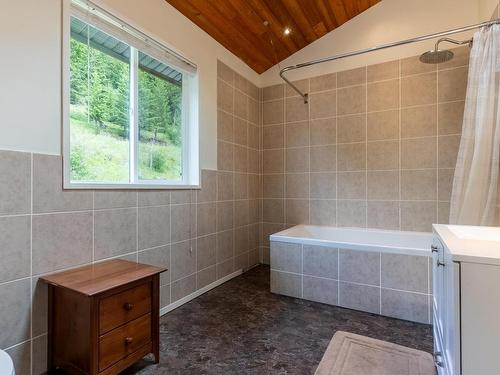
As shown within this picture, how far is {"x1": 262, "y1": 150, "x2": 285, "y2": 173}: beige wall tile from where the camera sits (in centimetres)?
363

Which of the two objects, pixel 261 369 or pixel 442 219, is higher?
pixel 442 219

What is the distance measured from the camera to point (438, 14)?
2799mm

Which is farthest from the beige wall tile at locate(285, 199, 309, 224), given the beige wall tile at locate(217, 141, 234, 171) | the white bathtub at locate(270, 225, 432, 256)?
the beige wall tile at locate(217, 141, 234, 171)

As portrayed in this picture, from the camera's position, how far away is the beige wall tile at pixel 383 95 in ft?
9.77

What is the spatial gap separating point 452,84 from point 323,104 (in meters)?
1.26

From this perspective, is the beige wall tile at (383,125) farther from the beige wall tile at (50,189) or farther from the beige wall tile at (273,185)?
the beige wall tile at (50,189)

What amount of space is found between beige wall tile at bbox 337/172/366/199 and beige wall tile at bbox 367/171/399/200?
63mm

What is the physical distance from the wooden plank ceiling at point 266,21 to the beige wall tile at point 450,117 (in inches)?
54.7

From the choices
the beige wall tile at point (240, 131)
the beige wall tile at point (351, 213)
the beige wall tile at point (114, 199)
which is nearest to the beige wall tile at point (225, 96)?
the beige wall tile at point (240, 131)

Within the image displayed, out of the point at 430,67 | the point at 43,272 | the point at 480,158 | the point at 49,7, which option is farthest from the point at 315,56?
the point at 43,272

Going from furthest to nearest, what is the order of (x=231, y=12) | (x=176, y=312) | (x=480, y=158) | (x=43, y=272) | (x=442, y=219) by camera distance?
(x=442, y=219)
(x=231, y=12)
(x=176, y=312)
(x=480, y=158)
(x=43, y=272)

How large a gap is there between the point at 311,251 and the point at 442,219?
4.59ft

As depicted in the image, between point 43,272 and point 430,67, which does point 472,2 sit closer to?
point 430,67

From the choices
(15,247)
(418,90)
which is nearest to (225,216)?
(15,247)
